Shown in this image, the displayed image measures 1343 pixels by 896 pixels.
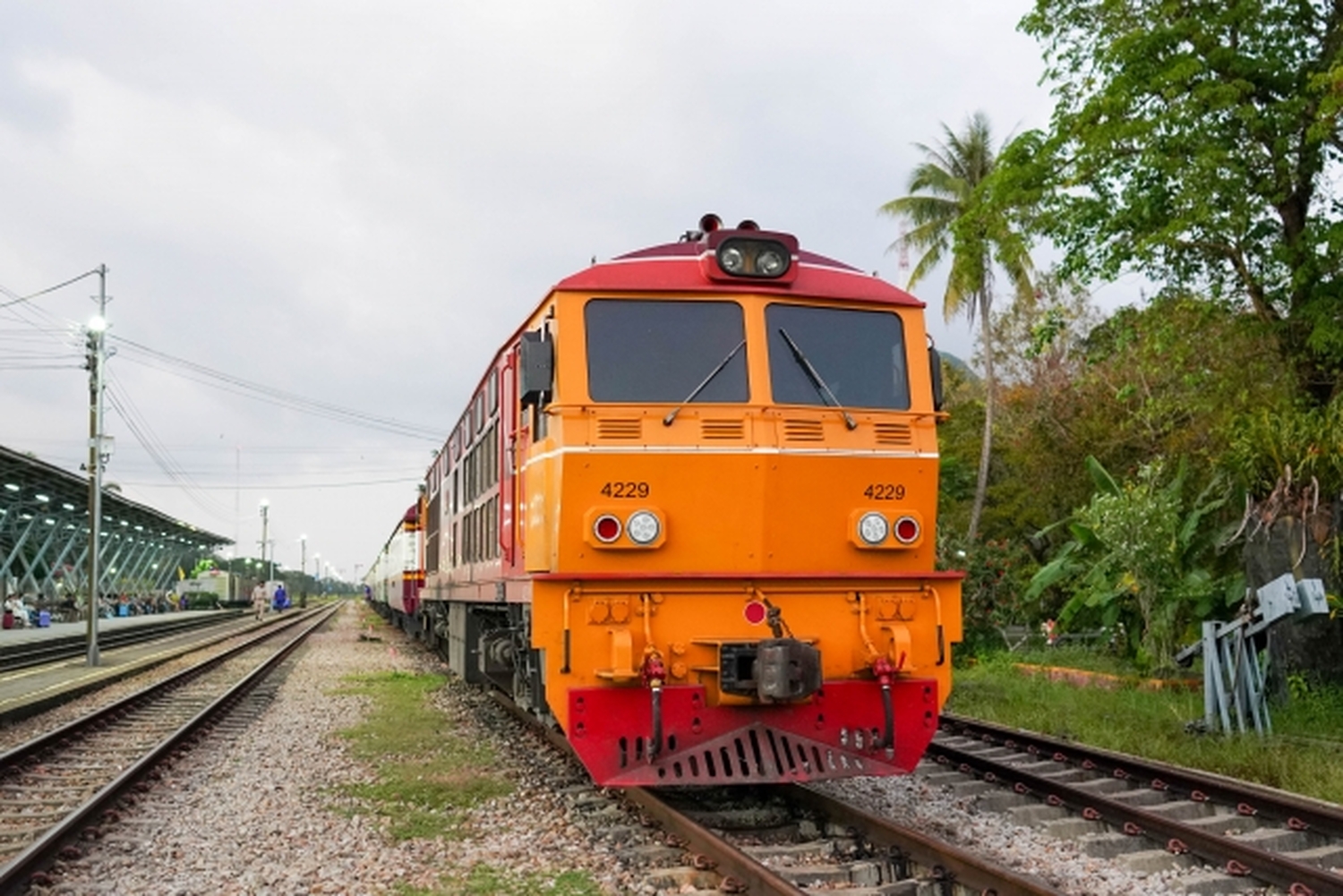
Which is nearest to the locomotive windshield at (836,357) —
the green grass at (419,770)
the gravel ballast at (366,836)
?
the gravel ballast at (366,836)

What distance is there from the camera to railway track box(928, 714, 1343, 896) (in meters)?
5.94

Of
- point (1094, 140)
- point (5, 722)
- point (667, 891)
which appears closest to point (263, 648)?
point (5, 722)

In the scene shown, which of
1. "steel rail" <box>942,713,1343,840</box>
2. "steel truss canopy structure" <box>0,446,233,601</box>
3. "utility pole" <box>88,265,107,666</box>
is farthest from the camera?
"steel truss canopy structure" <box>0,446,233,601</box>

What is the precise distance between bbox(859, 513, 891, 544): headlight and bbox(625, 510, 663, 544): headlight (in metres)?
1.27

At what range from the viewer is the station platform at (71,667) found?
→ 15492mm

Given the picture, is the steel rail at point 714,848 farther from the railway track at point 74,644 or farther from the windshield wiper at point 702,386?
the railway track at point 74,644

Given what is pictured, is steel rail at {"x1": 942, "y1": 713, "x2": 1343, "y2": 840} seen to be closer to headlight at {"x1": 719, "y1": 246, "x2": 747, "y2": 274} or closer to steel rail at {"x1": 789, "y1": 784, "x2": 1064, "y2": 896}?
steel rail at {"x1": 789, "y1": 784, "x2": 1064, "y2": 896}

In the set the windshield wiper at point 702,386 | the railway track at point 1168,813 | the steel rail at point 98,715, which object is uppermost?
the windshield wiper at point 702,386

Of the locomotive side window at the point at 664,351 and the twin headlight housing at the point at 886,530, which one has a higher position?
the locomotive side window at the point at 664,351

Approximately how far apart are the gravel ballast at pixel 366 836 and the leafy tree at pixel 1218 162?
22.4ft

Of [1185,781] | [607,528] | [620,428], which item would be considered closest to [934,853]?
[607,528]

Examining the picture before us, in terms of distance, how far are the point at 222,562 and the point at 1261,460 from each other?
370 ft

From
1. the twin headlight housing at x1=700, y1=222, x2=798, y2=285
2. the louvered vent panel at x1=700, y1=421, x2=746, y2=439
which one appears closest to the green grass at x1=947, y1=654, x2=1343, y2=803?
the louvered vent panel at x1=700, y1=421, x2=746, y2=439

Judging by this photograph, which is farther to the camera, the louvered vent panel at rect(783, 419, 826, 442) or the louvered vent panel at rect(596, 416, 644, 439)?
the louvered vent panel at rect(783, 419, 826, 442)
